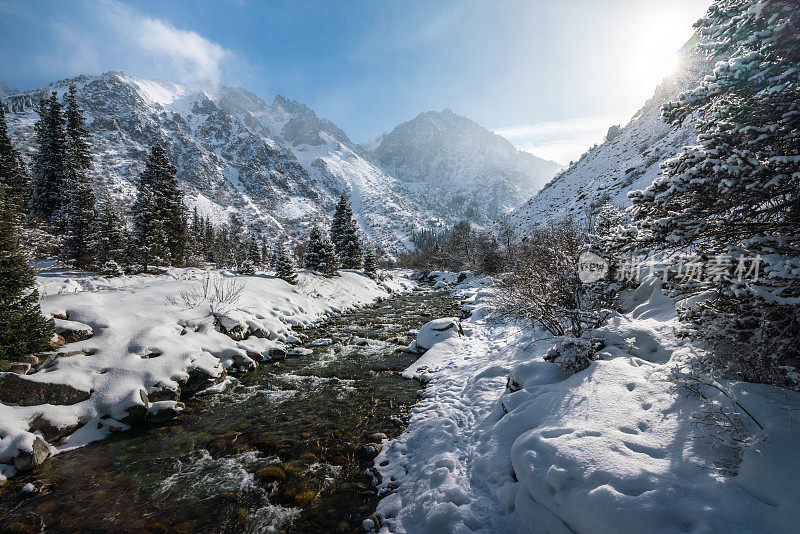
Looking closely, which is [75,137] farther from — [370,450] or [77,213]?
[370,450]

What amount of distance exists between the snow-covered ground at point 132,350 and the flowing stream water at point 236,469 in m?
0.66

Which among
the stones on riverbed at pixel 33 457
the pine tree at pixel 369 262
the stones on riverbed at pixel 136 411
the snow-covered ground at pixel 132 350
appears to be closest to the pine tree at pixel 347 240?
the pine tree at pixel 369 262

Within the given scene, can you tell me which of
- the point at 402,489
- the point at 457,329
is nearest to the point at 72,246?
the point at 457,329

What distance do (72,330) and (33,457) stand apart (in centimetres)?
420

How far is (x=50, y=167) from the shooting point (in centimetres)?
2592

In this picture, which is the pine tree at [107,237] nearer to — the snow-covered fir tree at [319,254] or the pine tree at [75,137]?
the pine tree at [75,137]

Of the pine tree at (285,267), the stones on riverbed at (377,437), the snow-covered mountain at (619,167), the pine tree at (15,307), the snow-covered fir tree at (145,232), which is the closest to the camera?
the stones on riverbed at (377,437)

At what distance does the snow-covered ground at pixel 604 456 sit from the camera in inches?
119

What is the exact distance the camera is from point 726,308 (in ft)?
15.1

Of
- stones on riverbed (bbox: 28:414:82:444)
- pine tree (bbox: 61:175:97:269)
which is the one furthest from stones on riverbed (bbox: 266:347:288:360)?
pine tree (bbox: 61:175:97:269)

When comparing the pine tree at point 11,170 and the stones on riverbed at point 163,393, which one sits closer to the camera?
the stones on riverbed at point 163,393

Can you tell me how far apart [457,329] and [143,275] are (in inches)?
902

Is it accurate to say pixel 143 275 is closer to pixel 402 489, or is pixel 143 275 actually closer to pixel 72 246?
pixel 72 246

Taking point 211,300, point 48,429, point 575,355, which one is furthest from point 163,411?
point 575,355
